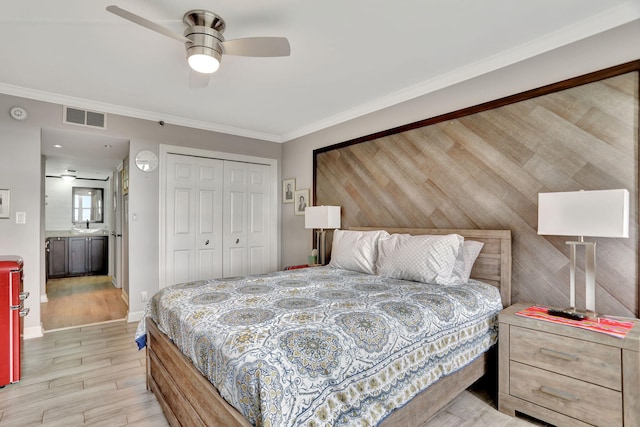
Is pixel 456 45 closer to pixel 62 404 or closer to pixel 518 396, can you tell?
pixel 518 396

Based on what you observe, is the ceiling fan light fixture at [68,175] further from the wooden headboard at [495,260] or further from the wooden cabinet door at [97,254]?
the wooden headboard at [495,260]

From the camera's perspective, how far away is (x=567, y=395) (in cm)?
180

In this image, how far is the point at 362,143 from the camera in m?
3.77

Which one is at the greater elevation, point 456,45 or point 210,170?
point 456,45

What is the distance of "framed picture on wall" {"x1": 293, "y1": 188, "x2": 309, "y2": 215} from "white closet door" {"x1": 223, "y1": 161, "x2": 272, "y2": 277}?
1.69 ft

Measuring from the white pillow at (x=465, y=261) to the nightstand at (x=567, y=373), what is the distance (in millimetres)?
411

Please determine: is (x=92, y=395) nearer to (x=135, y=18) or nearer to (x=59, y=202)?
(x=135, y=18)

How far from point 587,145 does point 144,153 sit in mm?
4340

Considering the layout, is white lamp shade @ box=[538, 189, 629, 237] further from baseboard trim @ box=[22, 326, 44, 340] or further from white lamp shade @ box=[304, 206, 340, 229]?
baseboard trim @ box=[22, 326, 44, 340]

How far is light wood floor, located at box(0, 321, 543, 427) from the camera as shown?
197 cm

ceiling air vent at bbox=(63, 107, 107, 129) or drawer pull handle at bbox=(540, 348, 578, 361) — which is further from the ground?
ceiling air vent at bbox=(63, 107, 107, 129)

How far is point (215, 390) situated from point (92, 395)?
1.57 metres

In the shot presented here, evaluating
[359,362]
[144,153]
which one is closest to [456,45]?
[359,362]

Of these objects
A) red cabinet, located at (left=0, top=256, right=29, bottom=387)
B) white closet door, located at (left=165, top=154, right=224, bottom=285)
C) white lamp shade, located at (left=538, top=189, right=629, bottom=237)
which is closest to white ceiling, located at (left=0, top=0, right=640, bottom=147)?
white closet door, located at (left=165, top=154, right=224, bottom=285)
